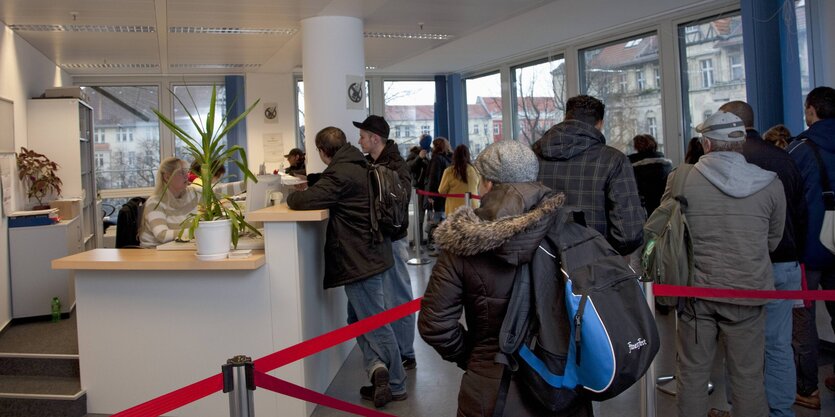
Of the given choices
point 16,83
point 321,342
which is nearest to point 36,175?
point 16,83

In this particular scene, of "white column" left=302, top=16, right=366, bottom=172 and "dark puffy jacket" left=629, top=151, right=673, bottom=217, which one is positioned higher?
"white column" left=302, top=16, right=366, bottom=172

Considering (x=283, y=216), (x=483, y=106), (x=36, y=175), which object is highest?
(x=483, y=106)

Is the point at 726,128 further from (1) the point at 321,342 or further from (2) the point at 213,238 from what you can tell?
(2) the point at 213,238

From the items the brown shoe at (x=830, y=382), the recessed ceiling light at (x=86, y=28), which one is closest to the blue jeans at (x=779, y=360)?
the brown shoe at (x=830, y=382)

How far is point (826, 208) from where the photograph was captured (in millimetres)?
3658

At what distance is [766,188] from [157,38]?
279 inches

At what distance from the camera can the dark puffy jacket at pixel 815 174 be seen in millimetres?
3592

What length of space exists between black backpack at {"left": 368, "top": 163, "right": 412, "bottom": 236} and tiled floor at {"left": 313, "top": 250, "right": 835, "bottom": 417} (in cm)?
99

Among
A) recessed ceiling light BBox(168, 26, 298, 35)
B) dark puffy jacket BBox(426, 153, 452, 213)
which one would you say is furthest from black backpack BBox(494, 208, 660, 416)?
dark puffy jacket BBox(426, 153, 452, 213)

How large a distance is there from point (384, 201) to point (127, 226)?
241 cm

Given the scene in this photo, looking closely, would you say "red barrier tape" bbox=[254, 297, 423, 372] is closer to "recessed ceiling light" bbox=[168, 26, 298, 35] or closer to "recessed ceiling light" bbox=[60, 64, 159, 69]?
"recessed ceiling light" bbox=[168, 26, 298, 35]

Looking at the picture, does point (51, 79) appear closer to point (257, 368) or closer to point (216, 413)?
point (216, 413)

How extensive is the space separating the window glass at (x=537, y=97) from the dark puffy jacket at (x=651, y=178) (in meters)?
4.28

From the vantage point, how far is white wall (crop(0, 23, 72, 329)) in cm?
548
